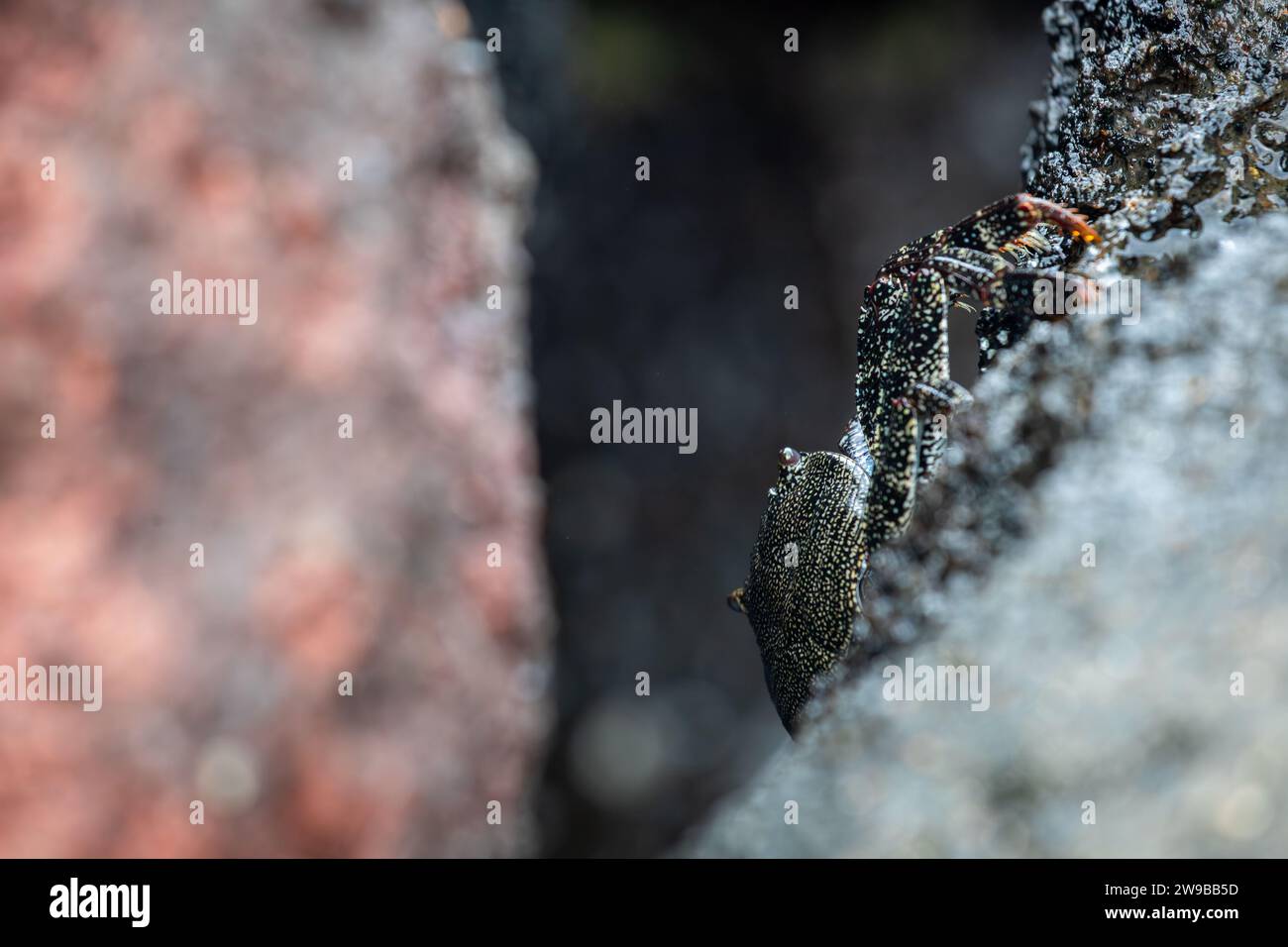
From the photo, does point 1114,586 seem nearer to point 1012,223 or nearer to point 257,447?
point 1012,223

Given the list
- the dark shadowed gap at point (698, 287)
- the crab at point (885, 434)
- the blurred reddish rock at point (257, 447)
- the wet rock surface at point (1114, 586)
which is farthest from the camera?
the dark shadowed gap at point (698, 287)

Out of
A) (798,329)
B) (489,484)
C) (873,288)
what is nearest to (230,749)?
(489,484)

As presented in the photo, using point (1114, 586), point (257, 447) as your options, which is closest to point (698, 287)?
point (257, 447)

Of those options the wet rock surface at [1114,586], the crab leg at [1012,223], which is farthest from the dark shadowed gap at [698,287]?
the wet rock surface at [1114,586]

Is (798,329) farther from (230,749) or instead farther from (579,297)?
(230,749)

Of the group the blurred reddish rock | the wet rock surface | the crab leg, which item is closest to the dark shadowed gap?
the blurred reddish rock

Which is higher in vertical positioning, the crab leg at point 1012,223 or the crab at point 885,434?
the crab leg at point 1012,223

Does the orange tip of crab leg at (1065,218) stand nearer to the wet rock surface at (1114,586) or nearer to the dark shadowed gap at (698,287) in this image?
the wet rock surface at (1114,586)
